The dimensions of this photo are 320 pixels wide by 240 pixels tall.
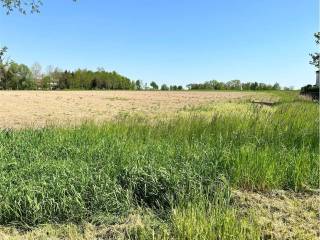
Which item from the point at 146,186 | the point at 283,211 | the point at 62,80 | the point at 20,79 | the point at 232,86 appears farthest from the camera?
the point at 232,86

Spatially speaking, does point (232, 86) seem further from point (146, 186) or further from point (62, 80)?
point (146, 186)

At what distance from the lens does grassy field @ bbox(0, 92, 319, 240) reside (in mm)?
4441

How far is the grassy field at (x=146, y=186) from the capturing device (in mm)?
4441

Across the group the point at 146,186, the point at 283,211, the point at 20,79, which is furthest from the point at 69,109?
the point at 20,79

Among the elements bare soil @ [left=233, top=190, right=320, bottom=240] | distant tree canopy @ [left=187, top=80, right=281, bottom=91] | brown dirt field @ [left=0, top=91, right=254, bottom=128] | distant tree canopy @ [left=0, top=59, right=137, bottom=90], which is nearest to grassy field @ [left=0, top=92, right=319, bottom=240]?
bare soil @ [left=233, top=190, right=320, bottom=240]

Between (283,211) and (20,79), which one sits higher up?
(20,79)

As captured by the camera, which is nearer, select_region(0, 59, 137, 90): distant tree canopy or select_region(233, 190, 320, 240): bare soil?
select_region(233, 190, 320, 240): bare soil

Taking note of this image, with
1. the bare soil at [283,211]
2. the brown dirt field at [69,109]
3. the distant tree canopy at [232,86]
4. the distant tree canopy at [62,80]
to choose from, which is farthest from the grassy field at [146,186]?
the distant tree canopy at [232,86]

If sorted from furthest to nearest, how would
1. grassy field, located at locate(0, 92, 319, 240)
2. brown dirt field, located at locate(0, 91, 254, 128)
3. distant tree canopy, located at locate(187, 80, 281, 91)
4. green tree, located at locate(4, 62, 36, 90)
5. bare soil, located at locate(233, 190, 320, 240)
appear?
distant tree canopy, located at locate(187, 80, 281, 91)
green tree, located at locate(4, 62, 36, 90)
brown dirt field, located at locate(0, 91, 254, 128)
grassy field, located at locate(0, 92, 319, 240)
bare soil, located at locate(233, 190, 320, 240)

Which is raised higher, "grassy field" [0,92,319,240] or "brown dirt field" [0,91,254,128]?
"grassy field" [0,92,319,240]

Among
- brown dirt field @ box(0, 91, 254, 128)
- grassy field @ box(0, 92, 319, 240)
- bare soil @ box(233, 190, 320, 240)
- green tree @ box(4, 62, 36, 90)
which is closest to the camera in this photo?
bare soil @ box(233, 190, 320, 240)

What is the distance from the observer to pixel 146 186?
5488 mm

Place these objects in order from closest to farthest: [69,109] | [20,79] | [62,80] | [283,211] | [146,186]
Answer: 1. [283,211]
2. [146,186]
3. [69,109]
4. [20,79]
5. [62,80]

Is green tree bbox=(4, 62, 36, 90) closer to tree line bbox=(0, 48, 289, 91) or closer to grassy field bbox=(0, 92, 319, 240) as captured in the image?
tree line bbox=(0, 48, 289, 91)
